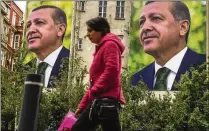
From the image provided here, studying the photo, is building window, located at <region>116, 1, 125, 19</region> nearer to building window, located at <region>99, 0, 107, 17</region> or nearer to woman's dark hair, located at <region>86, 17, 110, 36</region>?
building window, located at <region>99, 0, 107, 17</region>

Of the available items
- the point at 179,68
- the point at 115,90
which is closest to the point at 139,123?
the point at 179,68

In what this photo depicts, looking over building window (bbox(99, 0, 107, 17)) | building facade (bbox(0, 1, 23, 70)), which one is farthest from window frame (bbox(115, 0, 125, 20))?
building facade (bbox(0, 1, 23, 70))

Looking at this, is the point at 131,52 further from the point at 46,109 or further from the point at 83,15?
the point at 46,109

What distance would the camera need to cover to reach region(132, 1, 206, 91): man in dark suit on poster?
113 feet

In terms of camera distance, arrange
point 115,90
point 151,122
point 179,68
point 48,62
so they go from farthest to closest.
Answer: point 48,62 → point 179,68 → point 151,122 → point 115,90

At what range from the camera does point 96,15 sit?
37562 mm

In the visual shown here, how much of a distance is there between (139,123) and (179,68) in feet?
31.3

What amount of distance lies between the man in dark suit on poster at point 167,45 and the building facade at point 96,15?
1724mm

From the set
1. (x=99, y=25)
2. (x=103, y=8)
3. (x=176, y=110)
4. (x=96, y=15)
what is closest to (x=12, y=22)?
(x=103, y=8)

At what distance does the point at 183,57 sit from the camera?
34562 mm

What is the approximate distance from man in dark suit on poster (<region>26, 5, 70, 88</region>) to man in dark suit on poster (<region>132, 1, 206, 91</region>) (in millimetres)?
6780

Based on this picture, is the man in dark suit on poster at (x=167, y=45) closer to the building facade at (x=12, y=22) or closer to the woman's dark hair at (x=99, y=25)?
the building facade at (x=12, y=22)

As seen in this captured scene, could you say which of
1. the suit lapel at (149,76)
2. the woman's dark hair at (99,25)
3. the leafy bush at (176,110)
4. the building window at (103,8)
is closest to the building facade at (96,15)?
the building window at (103,8)

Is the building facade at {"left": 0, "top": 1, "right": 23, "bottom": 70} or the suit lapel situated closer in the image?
the suit lapel
